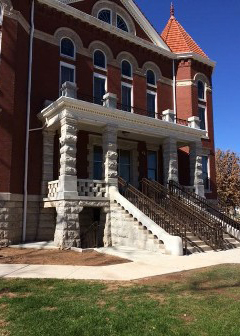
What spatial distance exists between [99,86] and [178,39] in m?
8.94

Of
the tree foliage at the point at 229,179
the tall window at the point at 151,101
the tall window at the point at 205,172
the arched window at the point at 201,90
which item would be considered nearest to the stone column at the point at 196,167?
the tall window at the point at 205,172

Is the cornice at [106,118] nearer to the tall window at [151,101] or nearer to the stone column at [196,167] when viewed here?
the stone column at [196,167]

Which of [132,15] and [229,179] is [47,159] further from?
[229,179]

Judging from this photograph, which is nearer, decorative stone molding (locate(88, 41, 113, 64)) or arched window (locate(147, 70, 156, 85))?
decorative stone molding (locate(88, 41, 113, 64))

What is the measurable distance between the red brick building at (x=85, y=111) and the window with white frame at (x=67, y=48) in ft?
0.18

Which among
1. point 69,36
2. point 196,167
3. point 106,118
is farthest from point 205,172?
point 69,36

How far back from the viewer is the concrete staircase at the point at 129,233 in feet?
44.1

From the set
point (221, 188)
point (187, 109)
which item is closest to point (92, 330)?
point (187, 109)

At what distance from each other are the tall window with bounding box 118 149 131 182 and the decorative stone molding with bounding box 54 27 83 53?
20.7 ft

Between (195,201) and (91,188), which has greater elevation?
(91,188)

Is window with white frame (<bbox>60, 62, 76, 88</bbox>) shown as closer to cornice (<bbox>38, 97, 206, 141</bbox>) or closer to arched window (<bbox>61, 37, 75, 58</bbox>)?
arched window (<bbox>61, 37, 75, 58</bbox>)

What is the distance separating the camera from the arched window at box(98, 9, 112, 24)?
2169 cm

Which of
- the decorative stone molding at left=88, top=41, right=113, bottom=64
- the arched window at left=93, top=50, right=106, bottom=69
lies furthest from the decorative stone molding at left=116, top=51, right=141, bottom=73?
the arched window at left=93, top=50, right=106, bottom=69

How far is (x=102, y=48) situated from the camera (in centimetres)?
2077
